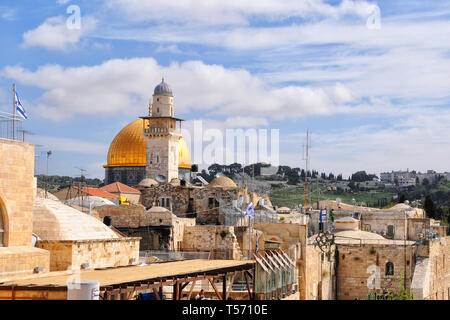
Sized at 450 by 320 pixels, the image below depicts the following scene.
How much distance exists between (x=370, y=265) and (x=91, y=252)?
60.5ft

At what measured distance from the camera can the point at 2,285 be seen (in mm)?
12797

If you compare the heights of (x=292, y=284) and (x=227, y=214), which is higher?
(x=227, y=214)

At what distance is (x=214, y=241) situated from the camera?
3328 cm

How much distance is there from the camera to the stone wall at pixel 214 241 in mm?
32844

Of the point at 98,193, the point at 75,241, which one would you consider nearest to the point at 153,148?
the point at 98,193

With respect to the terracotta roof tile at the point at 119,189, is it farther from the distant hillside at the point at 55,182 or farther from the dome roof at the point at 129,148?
the dome roof at the point at 129,148

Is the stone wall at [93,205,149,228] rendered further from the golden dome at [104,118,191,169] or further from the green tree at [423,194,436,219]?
the green tree at [423,194,436,219]

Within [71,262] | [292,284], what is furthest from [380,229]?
[71,262]

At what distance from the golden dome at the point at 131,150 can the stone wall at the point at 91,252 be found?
34.3 meters

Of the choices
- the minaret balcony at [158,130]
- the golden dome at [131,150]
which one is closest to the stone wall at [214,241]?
the minaret balcony at [158,130]

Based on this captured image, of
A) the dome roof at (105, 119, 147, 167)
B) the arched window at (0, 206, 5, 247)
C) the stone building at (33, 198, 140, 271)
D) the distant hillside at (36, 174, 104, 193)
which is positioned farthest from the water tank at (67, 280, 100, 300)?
the dome roof at (105, 119, 147, 167)

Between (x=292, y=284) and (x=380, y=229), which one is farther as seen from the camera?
(x=380, y=229)
